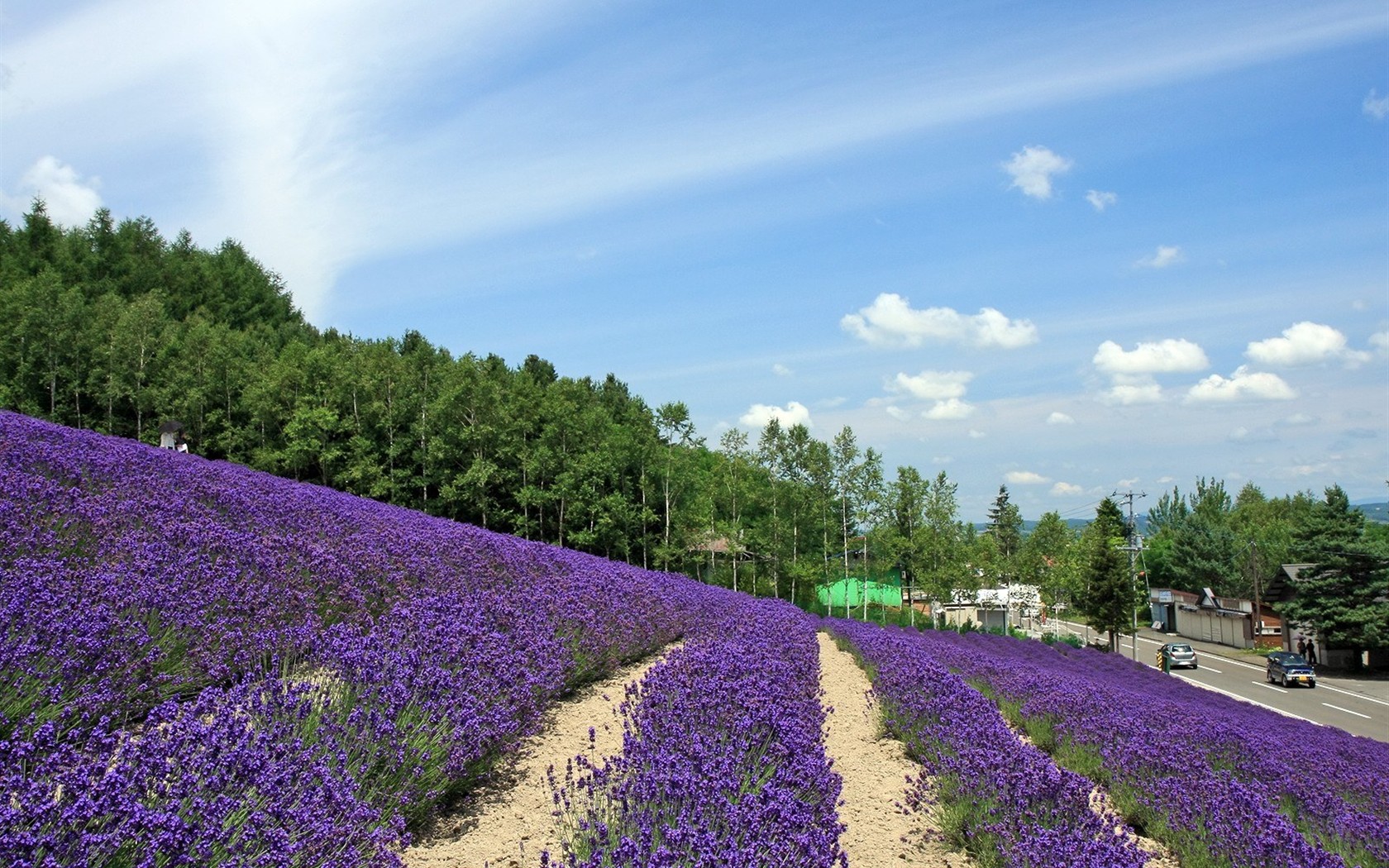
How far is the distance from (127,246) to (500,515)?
40010 mm

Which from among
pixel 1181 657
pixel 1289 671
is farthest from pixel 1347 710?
pixel 1181 657

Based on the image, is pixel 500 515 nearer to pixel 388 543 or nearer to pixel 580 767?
pixel 388 543

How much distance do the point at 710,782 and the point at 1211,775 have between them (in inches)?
172

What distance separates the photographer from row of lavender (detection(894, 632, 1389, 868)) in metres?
4.74

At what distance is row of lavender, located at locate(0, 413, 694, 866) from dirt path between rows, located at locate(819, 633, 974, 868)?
6.41ft

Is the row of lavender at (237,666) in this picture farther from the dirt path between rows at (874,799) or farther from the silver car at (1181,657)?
the silver car at (1181,657)

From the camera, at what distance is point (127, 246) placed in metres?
58.9

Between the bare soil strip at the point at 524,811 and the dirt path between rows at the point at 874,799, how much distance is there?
1438mm

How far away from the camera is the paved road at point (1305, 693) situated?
80.8 feet

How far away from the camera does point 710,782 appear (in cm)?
357

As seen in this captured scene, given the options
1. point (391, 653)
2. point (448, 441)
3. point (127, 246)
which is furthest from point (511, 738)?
point (127, 246)

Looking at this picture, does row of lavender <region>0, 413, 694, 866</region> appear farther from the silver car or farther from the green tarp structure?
the silver car

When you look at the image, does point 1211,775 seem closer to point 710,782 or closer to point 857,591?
point 710,782

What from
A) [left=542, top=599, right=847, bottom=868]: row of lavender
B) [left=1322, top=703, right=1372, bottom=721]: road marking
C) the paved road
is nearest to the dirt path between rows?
[left=542, top=599, right=847, bottom=868]: row of lavender
